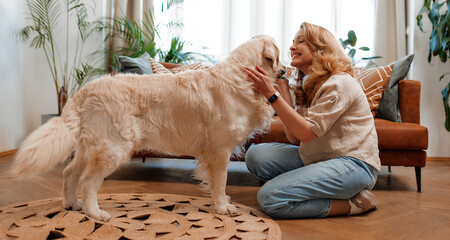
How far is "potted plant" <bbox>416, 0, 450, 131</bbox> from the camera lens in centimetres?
414

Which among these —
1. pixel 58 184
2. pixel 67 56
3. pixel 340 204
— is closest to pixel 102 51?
pixel 67 56

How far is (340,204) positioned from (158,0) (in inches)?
161

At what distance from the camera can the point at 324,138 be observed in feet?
7.11

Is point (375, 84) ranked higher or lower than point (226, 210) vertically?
higher

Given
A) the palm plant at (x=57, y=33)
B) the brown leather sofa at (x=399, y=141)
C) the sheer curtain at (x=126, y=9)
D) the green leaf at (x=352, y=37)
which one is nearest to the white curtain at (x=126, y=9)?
the sheer curtain at (x=126, y=9)

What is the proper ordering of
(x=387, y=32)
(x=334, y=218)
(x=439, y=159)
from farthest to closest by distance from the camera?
(x=387, y=32), (x=439, y=159), (x=334, y=218)

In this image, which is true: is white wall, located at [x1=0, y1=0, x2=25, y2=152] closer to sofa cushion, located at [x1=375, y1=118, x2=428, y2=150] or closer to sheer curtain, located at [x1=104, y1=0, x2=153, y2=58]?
sheer curtain, located at [x1=104, y1=0, x2=153, y2=58]

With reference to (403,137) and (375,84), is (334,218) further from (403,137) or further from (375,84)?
(375,84)

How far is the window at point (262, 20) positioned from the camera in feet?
16.8

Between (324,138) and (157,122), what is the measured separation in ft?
3.23

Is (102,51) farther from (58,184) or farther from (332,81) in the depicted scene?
(332,81)

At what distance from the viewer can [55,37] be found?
4.62 metres

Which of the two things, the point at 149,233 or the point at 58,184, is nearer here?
the point at 149,233

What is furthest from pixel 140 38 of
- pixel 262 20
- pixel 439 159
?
pixel 439 159
